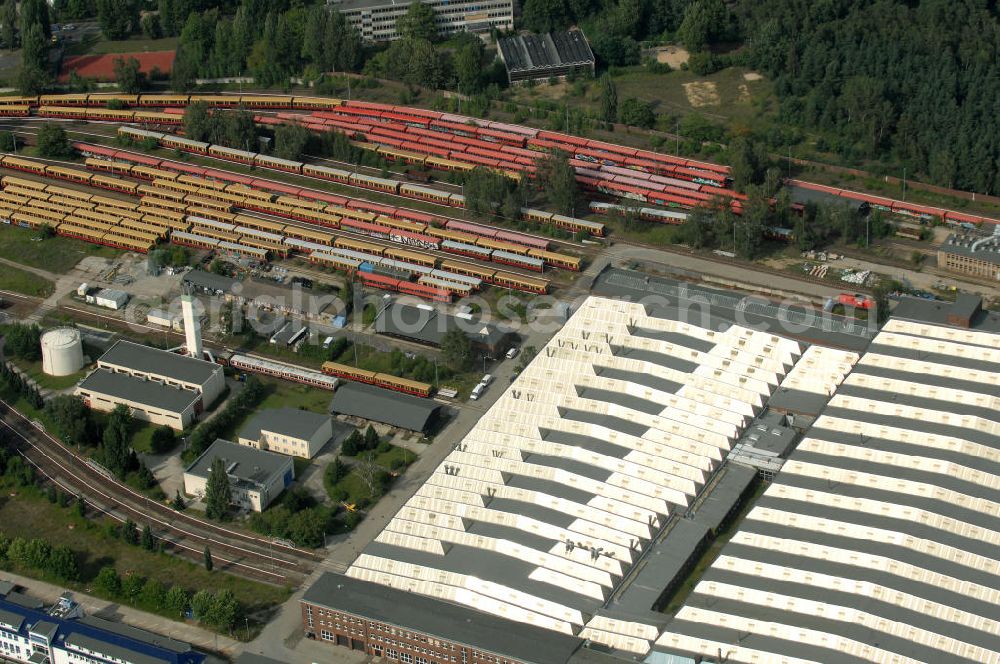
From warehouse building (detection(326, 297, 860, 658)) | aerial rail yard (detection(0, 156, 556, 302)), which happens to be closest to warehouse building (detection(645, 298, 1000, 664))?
warehouse building (detection(326, 297, 860, 658))

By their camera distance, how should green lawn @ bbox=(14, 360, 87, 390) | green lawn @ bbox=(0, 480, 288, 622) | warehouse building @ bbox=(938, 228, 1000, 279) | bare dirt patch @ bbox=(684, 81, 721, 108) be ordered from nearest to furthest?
green lawn @ bbox=(0, 480, 288, 622), green lawn @ bbox=(14, 360, 87, 390), warehouse building @ bbox=(938, 228, 1000, 279), bare dirt patch @ bbox=(684, 81, 721, 108)

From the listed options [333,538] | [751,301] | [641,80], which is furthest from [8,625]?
[641,80]

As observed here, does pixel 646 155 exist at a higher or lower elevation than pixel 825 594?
higher

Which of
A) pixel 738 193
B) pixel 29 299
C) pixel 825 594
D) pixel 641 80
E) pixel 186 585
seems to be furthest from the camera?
pixel 641 80

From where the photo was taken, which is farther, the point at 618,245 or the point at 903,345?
the point at 618,245

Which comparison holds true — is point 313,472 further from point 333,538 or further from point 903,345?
point 903,345

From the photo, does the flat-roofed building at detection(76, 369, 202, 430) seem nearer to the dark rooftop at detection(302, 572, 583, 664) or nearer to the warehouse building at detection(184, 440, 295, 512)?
the warehouse building at detection(184, 440, 295, 512)

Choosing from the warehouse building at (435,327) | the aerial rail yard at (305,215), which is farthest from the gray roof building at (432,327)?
the aerial rail yard at (305,215)

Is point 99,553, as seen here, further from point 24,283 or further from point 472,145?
point 472,145
